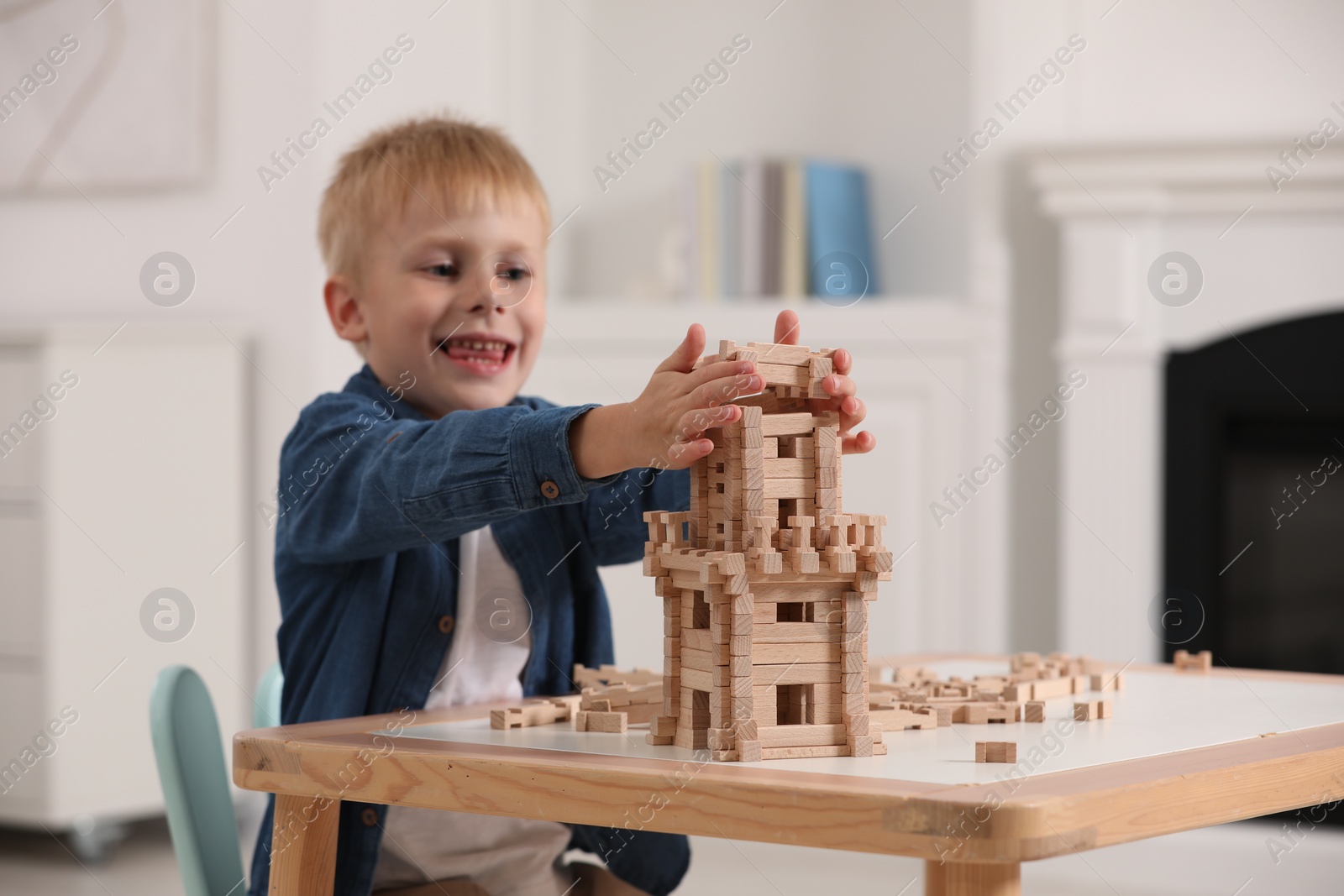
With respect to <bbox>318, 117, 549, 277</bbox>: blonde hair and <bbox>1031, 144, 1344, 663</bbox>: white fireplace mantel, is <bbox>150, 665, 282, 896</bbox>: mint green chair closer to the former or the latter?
<bbox>318, 117, 549, 277</bbox>: blonde hair

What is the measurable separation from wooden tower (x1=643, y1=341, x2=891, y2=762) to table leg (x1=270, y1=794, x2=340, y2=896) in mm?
231

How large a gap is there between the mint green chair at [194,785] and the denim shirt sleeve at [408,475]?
14 centimetres

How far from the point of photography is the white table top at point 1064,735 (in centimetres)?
77

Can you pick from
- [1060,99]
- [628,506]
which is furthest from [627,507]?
[1060,99]

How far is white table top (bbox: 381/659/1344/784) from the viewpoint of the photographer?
0.77 m

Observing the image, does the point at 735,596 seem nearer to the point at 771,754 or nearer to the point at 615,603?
the point at 771,754

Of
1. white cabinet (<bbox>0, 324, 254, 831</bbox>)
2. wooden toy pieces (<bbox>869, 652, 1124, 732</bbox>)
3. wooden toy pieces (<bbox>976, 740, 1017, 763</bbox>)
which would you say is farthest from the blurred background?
wooden toy pieces (<bbox>976, 740, 1017, 763</bbox>)

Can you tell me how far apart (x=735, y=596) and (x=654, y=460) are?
0.10 metres

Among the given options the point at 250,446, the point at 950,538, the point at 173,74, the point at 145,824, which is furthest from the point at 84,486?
the point at 950,538

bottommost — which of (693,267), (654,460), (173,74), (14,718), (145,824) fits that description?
(145,824)

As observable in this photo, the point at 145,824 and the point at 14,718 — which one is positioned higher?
the point at 14,718

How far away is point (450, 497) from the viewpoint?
0.97 meters

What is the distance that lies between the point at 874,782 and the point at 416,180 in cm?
78

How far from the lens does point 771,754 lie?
805 millimetres
